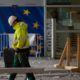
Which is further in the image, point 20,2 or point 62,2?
point 62,2

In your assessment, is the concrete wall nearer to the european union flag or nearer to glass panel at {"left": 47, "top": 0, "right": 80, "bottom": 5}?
the european union flag

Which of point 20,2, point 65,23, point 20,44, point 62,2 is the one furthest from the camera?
point 65,23

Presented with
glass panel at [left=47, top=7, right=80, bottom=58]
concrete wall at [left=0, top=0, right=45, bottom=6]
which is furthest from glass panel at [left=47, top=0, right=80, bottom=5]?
concrete wall at [left=0, top=0, right=45, bottom=6]

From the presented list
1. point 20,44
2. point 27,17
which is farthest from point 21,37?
point 27,17

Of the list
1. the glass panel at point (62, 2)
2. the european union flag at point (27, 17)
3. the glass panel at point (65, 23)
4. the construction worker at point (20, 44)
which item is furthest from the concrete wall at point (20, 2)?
the construction worker at point (20, 44)

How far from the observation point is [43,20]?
2020 cm

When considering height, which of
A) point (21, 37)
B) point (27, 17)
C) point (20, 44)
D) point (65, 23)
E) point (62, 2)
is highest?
point (62, 2)

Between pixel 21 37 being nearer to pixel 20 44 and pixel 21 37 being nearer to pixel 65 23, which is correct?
pixel 20 44

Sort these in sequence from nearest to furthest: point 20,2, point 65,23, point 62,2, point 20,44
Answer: point 20,44
point 20,2
point 62,2
point 65,23

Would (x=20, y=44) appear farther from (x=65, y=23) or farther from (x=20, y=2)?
(x=65, y=23)

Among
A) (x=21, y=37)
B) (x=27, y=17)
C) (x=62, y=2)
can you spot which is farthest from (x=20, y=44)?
(x=62, y=2)

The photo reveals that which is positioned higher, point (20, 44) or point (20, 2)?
point (20, 2)

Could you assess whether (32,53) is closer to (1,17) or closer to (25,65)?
(1,17)

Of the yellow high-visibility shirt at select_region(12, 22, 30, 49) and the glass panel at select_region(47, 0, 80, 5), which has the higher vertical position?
the glass panel at select_region(47, 0, 80, 5)
